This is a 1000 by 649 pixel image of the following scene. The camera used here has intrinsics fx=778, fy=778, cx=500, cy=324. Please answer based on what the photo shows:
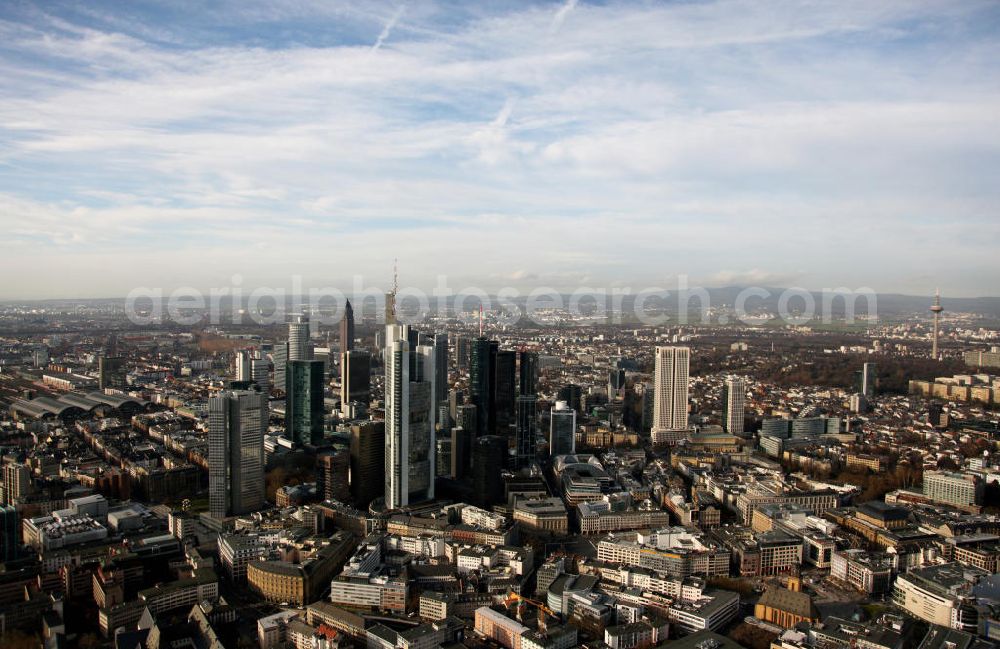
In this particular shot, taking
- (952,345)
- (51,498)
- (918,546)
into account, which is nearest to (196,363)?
(51,498)

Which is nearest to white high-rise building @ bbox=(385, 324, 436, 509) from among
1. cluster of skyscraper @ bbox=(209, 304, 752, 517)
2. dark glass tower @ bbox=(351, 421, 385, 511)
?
cluster of skyscraper @ bbox=(209, 304, 752, 517)

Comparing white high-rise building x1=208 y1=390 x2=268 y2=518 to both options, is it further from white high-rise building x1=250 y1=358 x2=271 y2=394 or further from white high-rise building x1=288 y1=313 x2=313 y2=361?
white high-rise building x1=288 y1=313 x2=313 y2=361

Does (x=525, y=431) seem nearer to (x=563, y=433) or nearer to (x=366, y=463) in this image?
(x=563, y=433)

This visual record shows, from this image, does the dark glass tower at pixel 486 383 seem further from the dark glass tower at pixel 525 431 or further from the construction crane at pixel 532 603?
the construction crane at pixel 532 603

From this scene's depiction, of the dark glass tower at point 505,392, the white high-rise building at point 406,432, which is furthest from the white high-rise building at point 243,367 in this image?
the white high-rise building at point 406,432

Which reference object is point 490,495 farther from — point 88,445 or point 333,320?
point 333,320

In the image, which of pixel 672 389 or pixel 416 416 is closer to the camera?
pixel 416 416

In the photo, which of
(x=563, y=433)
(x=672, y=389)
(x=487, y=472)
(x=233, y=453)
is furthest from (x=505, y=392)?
(x=233, y=453)
